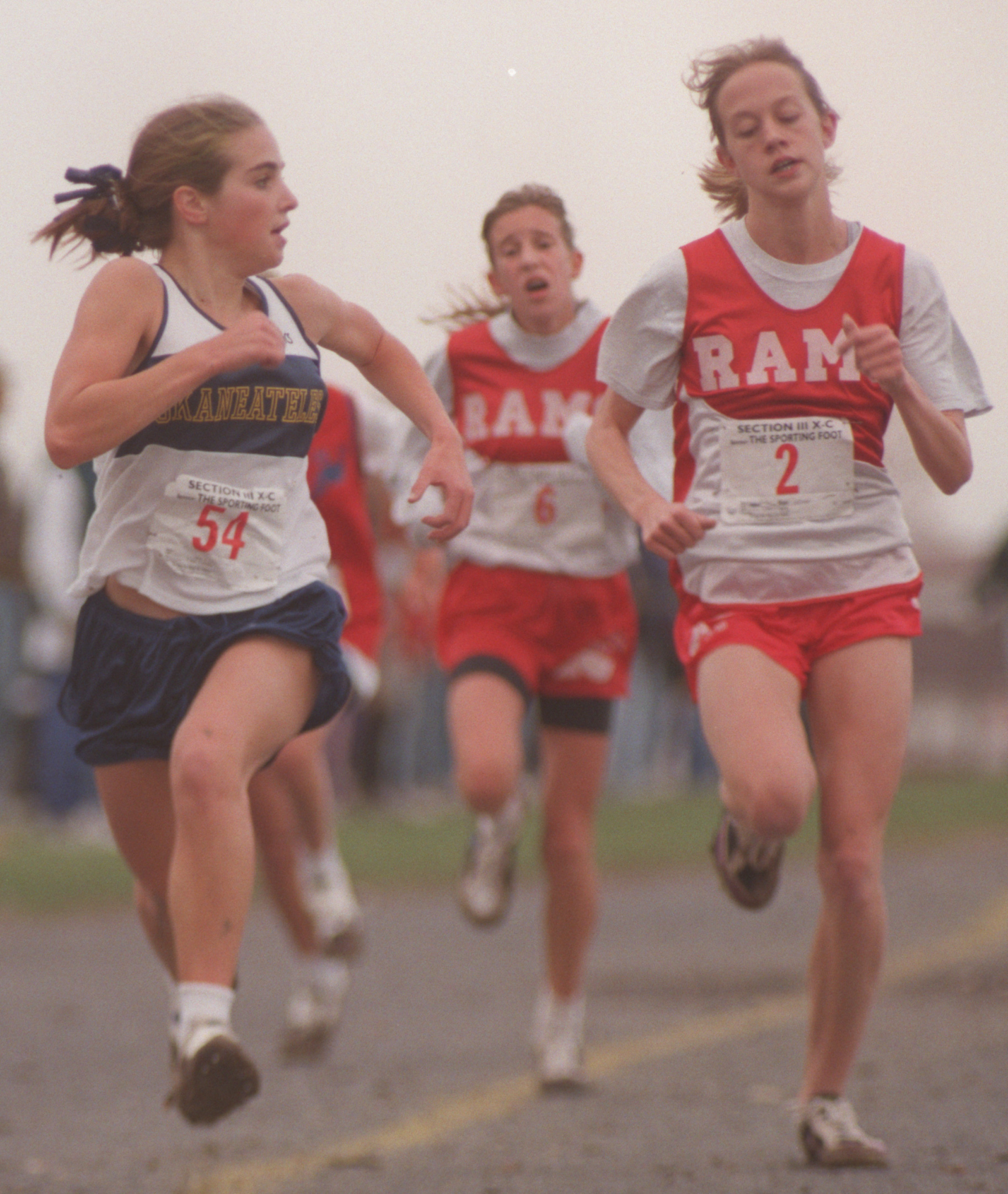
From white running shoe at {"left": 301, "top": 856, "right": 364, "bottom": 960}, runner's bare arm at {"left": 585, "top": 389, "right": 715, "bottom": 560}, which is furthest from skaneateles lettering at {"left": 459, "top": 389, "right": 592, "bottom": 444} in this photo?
white running shoe at {"left": 301, "top": 856, "right": 364, "bottom": 960}

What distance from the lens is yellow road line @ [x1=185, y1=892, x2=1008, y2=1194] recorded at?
464cm

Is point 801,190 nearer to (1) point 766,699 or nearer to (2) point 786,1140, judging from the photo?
(1) point 766,699

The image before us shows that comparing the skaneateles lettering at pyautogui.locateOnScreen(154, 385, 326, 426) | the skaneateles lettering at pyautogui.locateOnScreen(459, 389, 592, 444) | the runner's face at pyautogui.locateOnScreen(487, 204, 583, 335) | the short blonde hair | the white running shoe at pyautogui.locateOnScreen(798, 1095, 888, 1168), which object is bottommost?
the white running shoe at pyautogui.locateOnScreen(798, 1095, 888, 1168)

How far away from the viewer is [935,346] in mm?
4137

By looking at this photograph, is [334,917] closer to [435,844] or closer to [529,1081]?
[529,1081]

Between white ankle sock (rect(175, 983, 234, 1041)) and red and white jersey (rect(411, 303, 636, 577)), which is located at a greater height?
red and white jersey (rect(411, 303, 636, 577))

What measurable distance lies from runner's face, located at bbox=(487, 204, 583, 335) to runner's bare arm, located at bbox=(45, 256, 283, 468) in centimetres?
116

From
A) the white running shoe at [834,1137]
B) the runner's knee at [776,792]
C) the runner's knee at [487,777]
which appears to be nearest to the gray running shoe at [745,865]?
the runner's knee at [776,792]

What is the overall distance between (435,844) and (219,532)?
28.8ft

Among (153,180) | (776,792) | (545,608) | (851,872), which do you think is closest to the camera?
(153,180)

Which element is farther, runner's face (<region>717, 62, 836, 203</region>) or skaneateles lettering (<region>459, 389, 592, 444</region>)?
skaneateles lettering (<region>459, 389, 592, 444</region>)

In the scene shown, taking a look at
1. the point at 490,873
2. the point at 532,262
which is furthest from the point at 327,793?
the point at 532,262

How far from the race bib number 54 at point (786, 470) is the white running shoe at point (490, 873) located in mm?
2251

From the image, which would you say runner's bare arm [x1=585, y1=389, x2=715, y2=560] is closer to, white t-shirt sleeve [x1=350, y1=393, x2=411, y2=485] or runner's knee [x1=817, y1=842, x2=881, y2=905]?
runner's knee [x1=817, y1=842, x2=881, y2=905]
